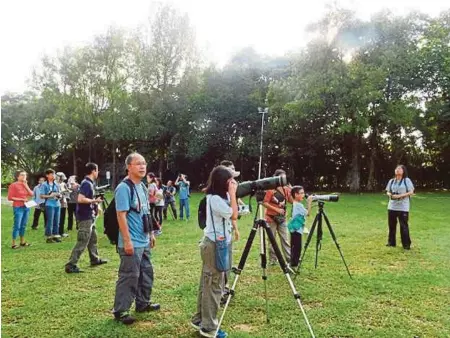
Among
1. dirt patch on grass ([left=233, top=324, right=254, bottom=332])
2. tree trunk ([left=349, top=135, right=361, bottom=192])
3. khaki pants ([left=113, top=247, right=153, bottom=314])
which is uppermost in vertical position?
tree trunk ([left=349, top=135, right=361, bottom=192])

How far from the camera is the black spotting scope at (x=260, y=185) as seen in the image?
4395mm

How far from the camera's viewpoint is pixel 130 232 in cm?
466

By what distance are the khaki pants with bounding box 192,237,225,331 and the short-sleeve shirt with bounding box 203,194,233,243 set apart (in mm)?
100

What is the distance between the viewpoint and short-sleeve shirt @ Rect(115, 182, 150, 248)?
4.53 metres

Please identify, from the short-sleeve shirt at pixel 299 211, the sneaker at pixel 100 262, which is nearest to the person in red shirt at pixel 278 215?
the short-sleeve shirt at pixel 299 211

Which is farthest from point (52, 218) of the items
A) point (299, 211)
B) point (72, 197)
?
point (299, 211)

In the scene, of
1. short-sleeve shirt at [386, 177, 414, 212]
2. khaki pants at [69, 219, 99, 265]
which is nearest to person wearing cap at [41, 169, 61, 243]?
khaki pants at [69, 219, 99, 265]

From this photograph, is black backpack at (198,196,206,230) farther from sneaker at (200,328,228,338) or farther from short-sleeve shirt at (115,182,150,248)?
sneaker at (200,328,228,338)

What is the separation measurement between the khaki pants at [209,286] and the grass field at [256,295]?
0.31m

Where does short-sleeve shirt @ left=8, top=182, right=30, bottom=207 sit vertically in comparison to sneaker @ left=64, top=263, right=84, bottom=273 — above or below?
above

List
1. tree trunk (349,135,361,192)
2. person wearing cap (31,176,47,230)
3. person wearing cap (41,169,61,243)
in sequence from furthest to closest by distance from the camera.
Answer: tree trunk (349,135,361,192)
person wearing cap (31,176,47,230)
person wearing cap (41,169,61,243)

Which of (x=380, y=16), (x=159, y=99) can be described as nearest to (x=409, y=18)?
(x=380, y=16)

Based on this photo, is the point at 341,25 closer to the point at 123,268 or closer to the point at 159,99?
the point at 159,99

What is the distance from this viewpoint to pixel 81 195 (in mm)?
6797
